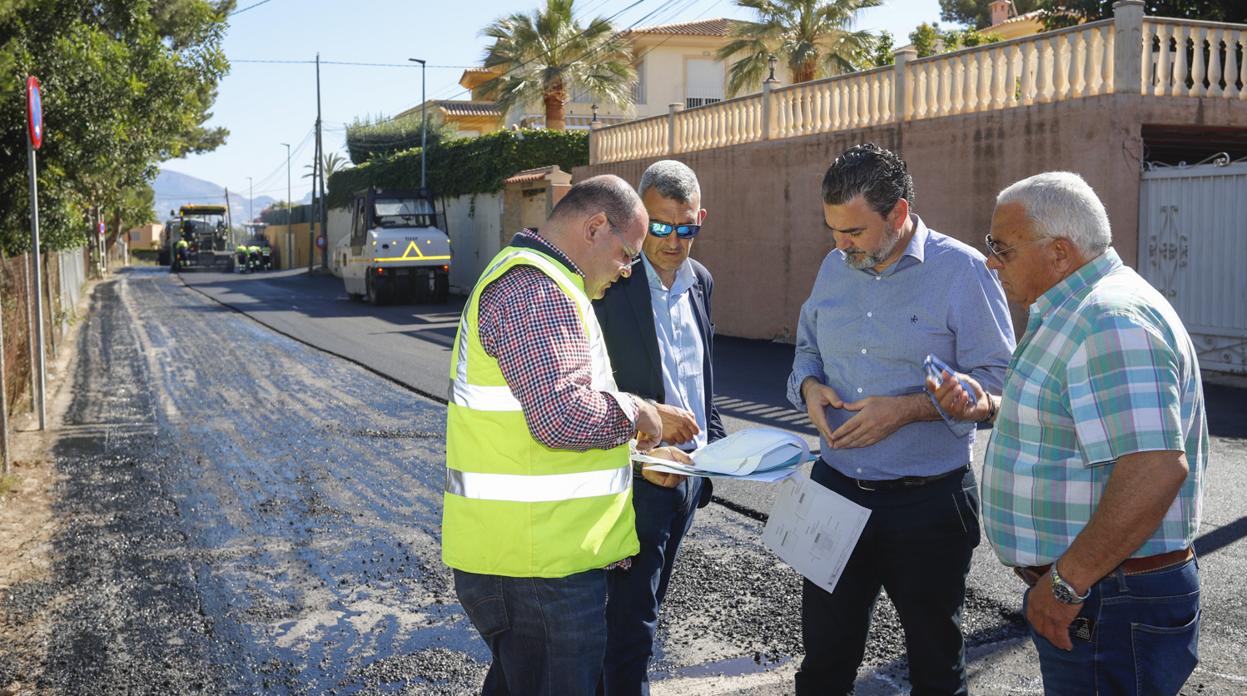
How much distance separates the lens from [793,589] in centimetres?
548

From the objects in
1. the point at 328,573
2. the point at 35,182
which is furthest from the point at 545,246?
the point at 35,182

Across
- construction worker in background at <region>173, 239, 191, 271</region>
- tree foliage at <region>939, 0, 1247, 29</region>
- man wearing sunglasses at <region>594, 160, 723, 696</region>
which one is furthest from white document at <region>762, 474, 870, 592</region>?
construction worker in background at <region>173, 239, 191, 271</region>

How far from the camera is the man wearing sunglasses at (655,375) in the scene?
346 cm

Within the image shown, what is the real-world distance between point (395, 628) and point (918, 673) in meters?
2.59

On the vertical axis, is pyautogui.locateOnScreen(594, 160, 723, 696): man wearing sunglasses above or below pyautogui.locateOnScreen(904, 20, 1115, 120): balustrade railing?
below

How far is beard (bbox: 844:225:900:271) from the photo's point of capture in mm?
3287

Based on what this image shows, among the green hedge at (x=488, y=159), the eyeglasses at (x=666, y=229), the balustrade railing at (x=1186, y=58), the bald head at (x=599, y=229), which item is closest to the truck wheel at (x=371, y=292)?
the green hedge at (x=488, y=159)

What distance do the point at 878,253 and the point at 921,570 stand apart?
3.08 ft

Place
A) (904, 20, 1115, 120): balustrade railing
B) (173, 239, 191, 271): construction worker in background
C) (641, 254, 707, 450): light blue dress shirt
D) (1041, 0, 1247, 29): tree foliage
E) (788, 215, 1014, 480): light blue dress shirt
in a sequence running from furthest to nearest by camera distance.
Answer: (173, 239, 191, 271): construction worker in background
(1041, 0, 1247, 29): tree foliage
(904, 20, 1115, 120): balustrade railing
(641, 254, 707, 450): light blue dress shirt
(788, 215, 1014, 480): light blue dress shirt

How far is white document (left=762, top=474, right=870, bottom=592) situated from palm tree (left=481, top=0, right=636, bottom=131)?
30.2 meters

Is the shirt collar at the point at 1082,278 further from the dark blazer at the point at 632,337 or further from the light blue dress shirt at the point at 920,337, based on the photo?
the dark blazer at the point at 632,337

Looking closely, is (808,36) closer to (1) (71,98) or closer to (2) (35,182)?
(1) (71,98)

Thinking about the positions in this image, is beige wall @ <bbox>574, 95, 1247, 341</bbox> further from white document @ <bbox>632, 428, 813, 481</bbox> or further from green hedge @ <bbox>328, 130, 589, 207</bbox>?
white document @ <bbox>632, 428, 813, 481</bbox>

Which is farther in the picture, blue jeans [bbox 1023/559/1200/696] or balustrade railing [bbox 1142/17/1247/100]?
balustrade railing [bbox 1142/17/1247/100]
